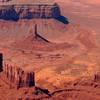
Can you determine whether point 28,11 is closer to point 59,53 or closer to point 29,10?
point 29,10

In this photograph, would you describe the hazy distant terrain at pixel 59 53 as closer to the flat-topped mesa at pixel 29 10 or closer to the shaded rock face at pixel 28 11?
the shaded rock face at pixel 28 11

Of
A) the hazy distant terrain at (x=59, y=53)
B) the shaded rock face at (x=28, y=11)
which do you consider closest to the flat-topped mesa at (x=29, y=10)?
the shaded rock face at (x=28, y=11)

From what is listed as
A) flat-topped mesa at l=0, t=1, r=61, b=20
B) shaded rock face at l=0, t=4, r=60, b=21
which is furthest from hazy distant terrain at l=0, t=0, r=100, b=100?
flat-topped mesa at l=0, t=1, r=61, b=20

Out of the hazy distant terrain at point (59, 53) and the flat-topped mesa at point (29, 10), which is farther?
the flat-topped mesa at point (29, 10)

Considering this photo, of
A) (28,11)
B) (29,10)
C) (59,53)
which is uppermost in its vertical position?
(29,10)

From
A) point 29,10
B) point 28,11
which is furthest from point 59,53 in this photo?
point 29,10

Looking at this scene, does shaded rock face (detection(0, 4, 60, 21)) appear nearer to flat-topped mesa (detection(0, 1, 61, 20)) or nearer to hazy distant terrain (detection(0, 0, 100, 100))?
flat-topped mesa (detection(0, 1, 61, 20))

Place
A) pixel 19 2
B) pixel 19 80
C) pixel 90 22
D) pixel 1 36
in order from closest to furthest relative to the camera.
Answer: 1. pixel 19 80
2. pixel 1 36
3. pixel 19 2
4. pixel 90 22

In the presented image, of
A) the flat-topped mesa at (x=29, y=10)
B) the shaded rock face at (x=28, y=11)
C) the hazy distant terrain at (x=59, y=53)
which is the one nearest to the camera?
the hazy distant terrain at (x=59, y=53)

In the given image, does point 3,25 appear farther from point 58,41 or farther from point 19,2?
point 58,41

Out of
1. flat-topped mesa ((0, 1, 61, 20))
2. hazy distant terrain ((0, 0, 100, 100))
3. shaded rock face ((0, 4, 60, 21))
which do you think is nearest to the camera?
hazy distant terrain ((0, 0, 100, 100))

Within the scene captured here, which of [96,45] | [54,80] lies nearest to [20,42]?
[96,45]
